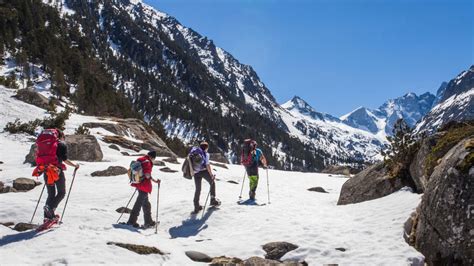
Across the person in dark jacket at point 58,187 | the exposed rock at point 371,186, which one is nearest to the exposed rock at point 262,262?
the person in dark jacket at point 58,187

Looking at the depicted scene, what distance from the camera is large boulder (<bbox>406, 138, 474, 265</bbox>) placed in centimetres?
976

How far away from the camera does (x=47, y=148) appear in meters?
12.2

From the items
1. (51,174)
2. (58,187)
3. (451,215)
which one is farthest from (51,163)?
(451,215)

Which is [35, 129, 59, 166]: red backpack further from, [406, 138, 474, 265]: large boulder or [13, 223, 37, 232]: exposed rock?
[406, 138, 474, 265]: large boulder

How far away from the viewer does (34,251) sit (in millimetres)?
9688

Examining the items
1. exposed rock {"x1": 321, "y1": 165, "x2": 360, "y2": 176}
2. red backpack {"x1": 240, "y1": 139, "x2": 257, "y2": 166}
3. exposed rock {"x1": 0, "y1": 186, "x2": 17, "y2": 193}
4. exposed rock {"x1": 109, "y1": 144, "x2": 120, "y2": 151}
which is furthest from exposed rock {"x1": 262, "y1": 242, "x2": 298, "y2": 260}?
exposed rock {"x1": 321, "y1": 165, "x2": 360, "y2": 176}

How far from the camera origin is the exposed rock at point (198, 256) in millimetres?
11297

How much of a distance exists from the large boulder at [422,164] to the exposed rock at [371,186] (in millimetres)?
919

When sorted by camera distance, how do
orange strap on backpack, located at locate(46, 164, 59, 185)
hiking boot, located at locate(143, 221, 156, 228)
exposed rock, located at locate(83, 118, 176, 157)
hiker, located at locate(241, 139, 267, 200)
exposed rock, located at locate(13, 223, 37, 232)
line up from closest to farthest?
1. exposed rock, located at locate(13, 223, 37, 232)
2. orange strap on backpack, located at locate(46, 164, 59, 185)
3. hiking boot, located at locate(143, 221, 156, 228)
4. hiker, located at locate(241, 139, 267, 200)
5. exposed rock, located at locate(83, 118, 176, 157)

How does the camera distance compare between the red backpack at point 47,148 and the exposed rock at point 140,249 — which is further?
the red backpack at point 47,148

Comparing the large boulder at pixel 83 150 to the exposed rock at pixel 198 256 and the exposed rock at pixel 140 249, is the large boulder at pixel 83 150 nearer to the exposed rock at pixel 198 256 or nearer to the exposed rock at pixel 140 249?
the exposed rock at pixel 140 249

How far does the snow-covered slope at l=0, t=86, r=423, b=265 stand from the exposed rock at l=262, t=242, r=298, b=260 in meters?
0.19

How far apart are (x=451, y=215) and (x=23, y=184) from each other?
16.4 meters

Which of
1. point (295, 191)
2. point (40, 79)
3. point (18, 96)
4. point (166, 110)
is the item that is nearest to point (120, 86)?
point (166, 110)
